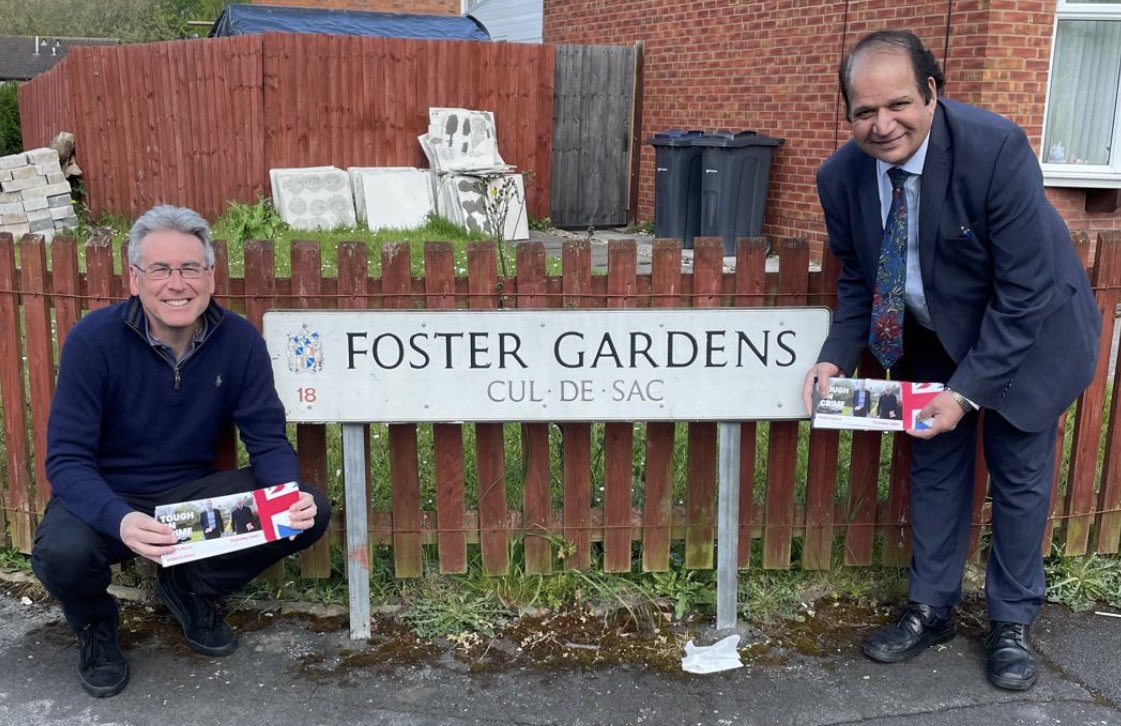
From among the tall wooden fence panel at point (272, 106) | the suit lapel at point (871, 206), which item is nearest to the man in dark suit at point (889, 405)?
the suit lapel at point (871, 206)

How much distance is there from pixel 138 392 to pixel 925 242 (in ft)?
7.59

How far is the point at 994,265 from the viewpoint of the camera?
2.89 m

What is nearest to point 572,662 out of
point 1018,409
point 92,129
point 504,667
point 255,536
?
point 504,667

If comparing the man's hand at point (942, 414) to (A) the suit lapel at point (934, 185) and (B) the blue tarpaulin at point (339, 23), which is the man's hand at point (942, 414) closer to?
(A) the suit lapel at point (934, 185)

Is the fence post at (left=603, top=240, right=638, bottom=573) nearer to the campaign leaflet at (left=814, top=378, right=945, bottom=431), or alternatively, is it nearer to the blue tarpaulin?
the campaign leaflet at (left=814, top=378, right=945, bottom=431)

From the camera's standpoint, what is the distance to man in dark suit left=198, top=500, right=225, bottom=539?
289 cm

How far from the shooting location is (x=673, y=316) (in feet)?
10.7

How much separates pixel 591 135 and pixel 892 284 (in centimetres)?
978

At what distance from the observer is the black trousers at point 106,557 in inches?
115

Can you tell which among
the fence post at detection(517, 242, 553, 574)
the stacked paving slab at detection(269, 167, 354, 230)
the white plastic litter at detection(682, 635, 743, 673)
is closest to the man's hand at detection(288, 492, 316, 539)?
the fence post at detection(517, 242, 553, 574)

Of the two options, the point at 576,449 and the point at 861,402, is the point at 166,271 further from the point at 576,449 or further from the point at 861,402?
the point at 861,402

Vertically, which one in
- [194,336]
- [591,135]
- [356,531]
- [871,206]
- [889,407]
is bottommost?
[356,531]

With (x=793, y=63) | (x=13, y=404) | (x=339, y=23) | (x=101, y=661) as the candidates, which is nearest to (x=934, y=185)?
(x=101, y=661)

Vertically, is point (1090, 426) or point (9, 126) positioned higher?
point (9, 126)
